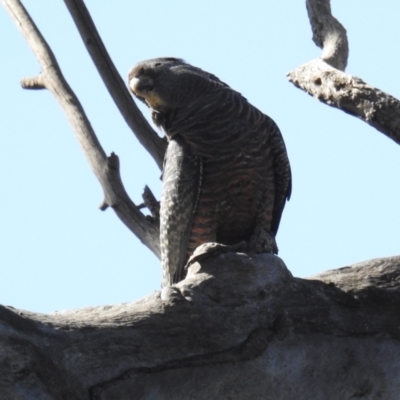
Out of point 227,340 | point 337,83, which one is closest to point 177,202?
point 337,83

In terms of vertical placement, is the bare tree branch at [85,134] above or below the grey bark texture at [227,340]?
above

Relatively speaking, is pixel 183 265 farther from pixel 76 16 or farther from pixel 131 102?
pixel 76 16

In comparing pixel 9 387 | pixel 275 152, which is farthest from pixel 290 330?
pixel 275 152

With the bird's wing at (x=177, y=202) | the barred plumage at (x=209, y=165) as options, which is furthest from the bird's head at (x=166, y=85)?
the bird's wing at (x=177, y=202)

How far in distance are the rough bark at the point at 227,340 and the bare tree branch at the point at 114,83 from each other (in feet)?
9.55

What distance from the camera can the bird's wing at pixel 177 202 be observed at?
6.07m

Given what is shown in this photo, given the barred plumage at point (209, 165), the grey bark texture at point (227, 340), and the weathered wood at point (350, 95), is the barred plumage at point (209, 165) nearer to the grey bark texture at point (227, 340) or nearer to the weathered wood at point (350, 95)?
the weathered wood at point (350, 95)

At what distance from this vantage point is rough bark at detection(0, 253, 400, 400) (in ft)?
12.2

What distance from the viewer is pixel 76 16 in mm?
7523

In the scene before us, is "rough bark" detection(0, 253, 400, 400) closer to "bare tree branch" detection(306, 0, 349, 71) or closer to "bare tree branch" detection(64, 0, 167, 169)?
"bare tree branch" detection(306, 0, 349, 71)

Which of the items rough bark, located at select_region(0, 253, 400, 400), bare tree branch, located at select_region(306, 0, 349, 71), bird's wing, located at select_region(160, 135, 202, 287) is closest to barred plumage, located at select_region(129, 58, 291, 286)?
bird's wing, located at select_region(160, 135, 202, 287)

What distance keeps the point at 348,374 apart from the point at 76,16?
427cm

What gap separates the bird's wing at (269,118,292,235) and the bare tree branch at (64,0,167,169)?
49.2 inches

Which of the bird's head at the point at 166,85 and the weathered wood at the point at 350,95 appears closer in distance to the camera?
the weathered wood at the point at 350,95
